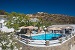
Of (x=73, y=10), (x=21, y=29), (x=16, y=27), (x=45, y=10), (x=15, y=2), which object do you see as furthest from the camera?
(x=45, y=10)

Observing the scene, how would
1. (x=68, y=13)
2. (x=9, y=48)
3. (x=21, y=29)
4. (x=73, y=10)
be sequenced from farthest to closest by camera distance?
(x=68, y=13) → (x=73, y=10) → (x=21, y=29) → (x=9, y=48)

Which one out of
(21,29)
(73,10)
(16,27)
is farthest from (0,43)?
(73,10)

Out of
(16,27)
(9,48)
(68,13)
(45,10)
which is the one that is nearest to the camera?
(9,48)

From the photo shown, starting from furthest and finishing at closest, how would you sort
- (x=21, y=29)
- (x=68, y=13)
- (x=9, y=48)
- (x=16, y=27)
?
(x=68, y=13) → (x=21, y=29) → (x=16, y=27) → (x=9, y=48)

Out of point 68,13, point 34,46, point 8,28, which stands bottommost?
point 34,46

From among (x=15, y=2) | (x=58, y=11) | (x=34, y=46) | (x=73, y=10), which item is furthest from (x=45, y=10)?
(x=34, y=46)

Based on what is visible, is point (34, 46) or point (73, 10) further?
point (73, 10)

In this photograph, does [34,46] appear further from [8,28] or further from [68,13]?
[68,13]

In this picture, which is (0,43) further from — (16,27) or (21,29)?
(21,29)

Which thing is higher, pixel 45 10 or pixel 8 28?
pixel 45 10
